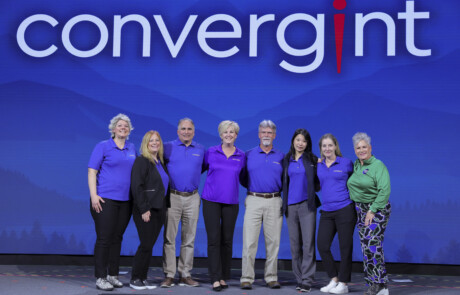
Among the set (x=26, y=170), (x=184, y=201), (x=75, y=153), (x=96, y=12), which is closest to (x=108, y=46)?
(x=96, y=12)

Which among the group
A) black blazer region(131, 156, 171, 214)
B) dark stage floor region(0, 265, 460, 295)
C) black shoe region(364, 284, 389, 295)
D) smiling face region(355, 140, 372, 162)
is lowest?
dark stage floor region(0, 265, 460, 295)

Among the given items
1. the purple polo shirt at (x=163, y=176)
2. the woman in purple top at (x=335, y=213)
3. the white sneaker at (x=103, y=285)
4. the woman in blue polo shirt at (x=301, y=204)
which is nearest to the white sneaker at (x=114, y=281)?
the white sneaker at (x=103, y=285)

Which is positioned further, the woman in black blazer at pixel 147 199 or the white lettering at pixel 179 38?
the white lettering at pixel 179 38

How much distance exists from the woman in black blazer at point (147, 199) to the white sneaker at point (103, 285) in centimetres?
18

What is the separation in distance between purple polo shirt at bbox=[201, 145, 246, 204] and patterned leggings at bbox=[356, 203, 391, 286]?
3.31ft

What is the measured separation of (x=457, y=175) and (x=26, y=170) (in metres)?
4.66

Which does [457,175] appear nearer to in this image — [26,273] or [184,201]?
[184,201]

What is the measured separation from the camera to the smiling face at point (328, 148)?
3.79 meters

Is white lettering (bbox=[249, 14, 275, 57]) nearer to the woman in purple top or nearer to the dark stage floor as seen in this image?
the woman in purple top

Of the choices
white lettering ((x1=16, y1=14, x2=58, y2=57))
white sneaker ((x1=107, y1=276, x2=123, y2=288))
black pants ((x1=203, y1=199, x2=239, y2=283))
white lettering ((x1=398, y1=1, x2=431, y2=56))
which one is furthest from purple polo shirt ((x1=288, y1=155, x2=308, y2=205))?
white lettering ((x1=16, y1=14, x2=58, y2=57))

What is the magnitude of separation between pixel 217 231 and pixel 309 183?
33.9 inches

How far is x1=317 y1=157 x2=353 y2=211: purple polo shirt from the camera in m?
3.77

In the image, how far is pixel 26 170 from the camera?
5.29 m

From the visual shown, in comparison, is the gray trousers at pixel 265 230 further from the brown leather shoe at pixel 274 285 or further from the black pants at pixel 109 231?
the black pants at pixel 109 231
